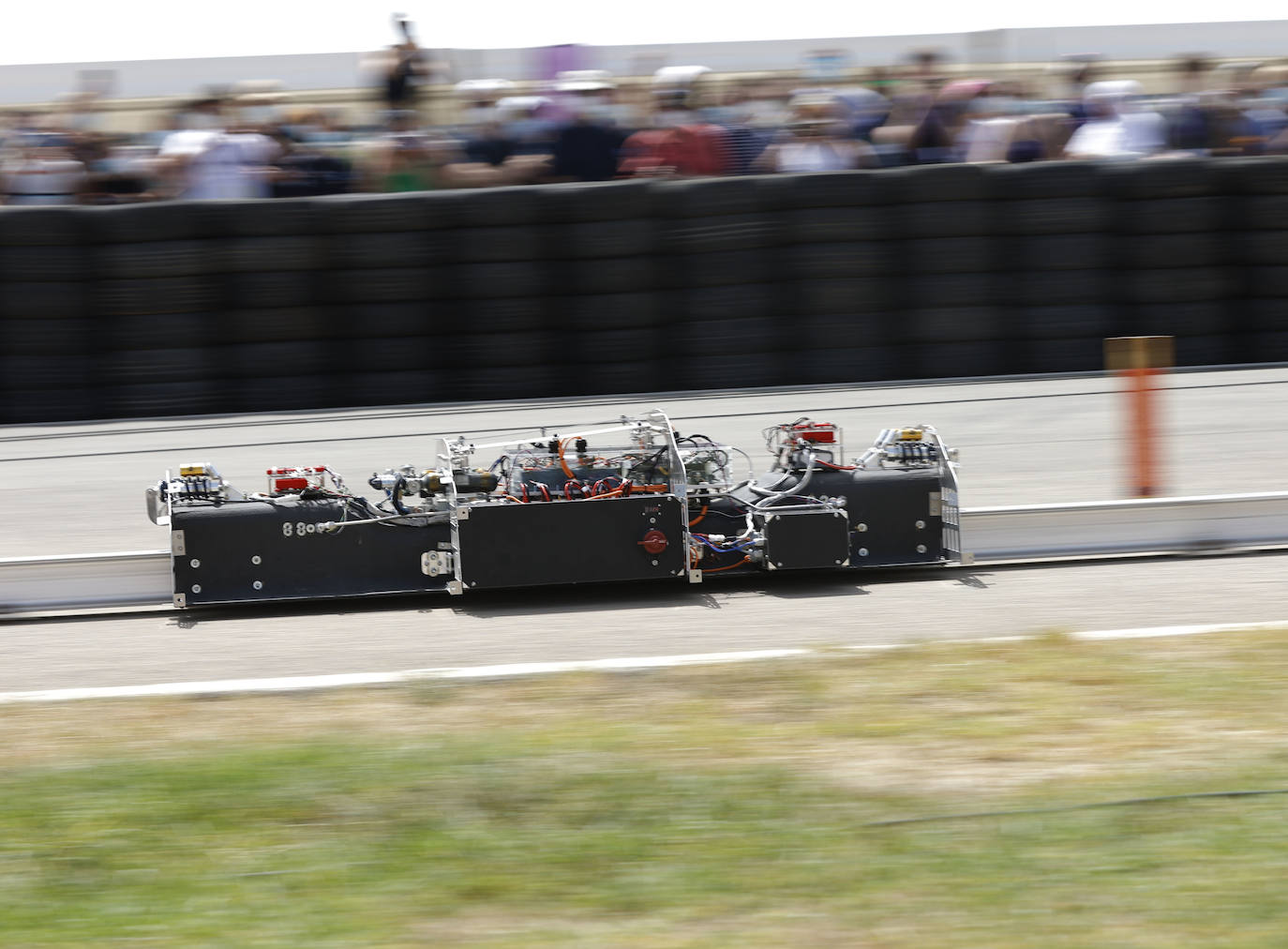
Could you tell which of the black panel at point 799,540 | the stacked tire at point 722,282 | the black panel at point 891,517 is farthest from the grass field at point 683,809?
the stacked tire at point 722,282

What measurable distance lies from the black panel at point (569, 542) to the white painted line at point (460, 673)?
2.52 ft

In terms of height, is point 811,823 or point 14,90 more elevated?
point 14,90

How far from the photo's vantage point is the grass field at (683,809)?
3521 mm

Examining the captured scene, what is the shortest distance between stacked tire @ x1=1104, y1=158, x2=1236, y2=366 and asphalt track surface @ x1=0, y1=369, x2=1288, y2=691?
0.89 meters

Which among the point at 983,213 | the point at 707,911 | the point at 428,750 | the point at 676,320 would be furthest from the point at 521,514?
the point at 983,213

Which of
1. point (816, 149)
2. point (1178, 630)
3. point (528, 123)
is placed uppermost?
point (528, 123)

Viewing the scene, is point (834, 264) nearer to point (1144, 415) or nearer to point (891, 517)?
point (1144, 415)

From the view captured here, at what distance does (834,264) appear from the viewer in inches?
431

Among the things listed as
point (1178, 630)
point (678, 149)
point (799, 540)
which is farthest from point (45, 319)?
point (1178, 630)

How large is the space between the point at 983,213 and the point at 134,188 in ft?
19.3

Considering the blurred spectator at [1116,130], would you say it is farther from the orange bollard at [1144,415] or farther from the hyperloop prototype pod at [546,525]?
the hyperloop prototype pod at [546,525]

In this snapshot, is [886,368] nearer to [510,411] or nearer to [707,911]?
[510,411]

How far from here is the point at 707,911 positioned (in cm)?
354

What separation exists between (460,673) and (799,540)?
1.68 metres
